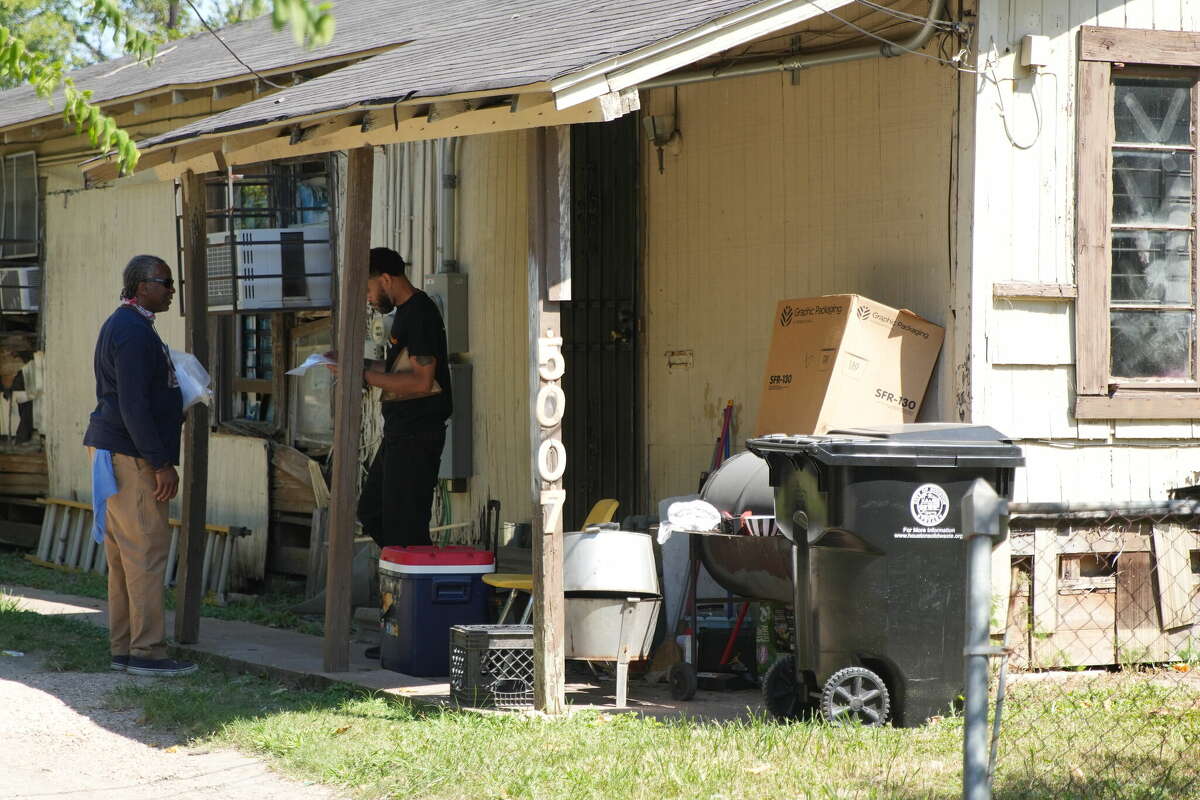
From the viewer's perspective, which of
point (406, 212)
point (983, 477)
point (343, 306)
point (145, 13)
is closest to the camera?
point (983, 477)

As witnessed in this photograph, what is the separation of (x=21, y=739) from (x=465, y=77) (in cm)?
362

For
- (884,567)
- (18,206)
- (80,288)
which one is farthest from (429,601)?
(18,206)

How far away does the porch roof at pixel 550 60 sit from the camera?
19.9 ft

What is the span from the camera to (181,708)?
7137mm

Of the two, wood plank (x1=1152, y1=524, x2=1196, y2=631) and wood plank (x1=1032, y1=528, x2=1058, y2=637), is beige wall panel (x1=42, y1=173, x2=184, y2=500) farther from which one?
wood plank (x1=1152, y1=524, x2=1196, y2=631)

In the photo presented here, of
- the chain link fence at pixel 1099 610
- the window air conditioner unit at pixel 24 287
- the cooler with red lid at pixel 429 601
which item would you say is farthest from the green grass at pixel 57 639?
the window air conditioner unit at pixel 24 287

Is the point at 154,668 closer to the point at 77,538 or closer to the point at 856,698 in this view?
the point at 856,698

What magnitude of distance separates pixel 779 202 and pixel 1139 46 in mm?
2161

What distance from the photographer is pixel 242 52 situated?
13.5m

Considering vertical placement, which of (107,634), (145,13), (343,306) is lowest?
(107,634)

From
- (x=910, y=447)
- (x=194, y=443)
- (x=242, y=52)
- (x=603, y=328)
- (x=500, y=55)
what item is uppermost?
(x=242, y=52)

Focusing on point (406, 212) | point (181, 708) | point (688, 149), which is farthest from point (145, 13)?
point (181, 708)

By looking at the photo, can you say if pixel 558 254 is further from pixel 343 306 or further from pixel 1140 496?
pixel 1140 496

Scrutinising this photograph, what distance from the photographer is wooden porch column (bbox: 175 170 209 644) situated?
8.77m
